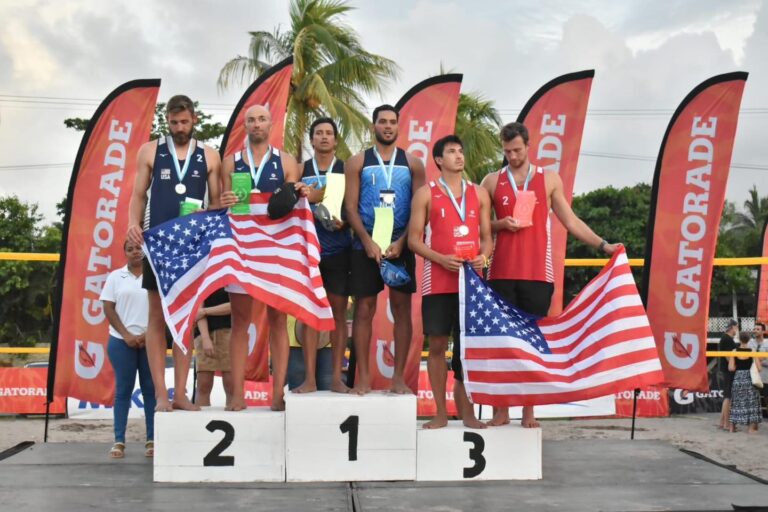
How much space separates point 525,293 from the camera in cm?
567

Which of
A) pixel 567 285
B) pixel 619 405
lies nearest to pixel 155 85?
pixel 619 405

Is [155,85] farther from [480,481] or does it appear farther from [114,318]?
[480,481]

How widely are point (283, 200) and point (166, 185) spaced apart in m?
0.78

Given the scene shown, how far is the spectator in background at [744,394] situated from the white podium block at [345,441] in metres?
7.99

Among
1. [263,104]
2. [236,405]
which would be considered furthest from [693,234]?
[236,405]

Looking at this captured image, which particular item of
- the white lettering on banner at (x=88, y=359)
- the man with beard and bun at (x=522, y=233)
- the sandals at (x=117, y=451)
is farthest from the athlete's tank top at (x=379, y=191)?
the white lettering on banner at (x=88, y=359)

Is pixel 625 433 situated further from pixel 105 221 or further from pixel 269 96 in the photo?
pixel 105 221

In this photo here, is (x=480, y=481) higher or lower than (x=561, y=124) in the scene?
lower

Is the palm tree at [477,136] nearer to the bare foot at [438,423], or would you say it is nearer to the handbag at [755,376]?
the handbag at [755,376]

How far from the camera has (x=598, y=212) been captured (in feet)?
135

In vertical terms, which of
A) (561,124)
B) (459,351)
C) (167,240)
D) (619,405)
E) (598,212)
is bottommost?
(619,405)

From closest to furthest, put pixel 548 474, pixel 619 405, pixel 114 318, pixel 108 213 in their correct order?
pixel 548 474 → pixel 114 318 → pixel 108 213 → pixel 619 405

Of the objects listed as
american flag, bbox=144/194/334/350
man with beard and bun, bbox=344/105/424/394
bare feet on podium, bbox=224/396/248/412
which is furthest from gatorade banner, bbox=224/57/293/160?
bare feet on podium, bbox=224/396/248/412

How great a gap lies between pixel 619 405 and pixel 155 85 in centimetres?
822
